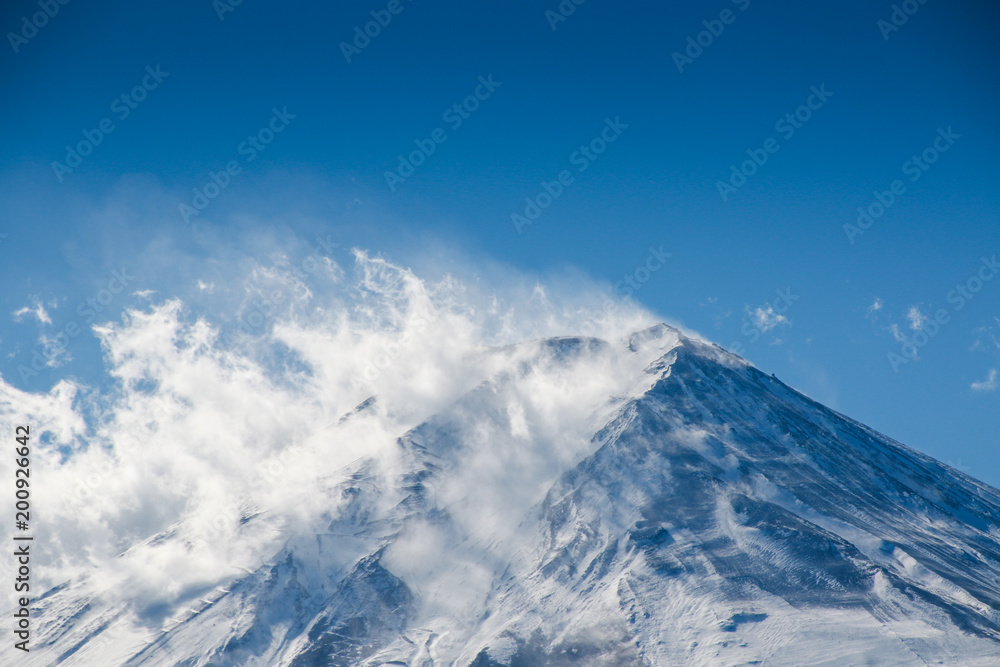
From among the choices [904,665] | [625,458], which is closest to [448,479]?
[625,458]

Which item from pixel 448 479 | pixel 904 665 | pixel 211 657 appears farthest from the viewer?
pixel 448 479

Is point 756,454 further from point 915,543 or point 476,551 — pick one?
point 476,551

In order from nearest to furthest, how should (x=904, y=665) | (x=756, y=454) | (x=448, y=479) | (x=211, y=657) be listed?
1. (x=904, y=665)
2. (x=211, y=657)
3. (x=756, y=454)
4. (x=448, y=479)

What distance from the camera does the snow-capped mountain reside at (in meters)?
126

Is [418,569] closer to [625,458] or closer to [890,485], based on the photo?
[625,458]

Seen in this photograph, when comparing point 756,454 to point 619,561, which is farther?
point 756,454

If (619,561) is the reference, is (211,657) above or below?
above

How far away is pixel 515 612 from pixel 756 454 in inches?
2495

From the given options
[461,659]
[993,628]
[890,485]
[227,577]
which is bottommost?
[993,628]

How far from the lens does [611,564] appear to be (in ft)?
486

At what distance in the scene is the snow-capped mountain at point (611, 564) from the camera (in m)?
126

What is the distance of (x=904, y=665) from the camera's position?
112750 millimetres

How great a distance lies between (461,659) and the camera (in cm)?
13212

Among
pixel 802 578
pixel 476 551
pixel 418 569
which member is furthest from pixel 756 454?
pixel 418 569
